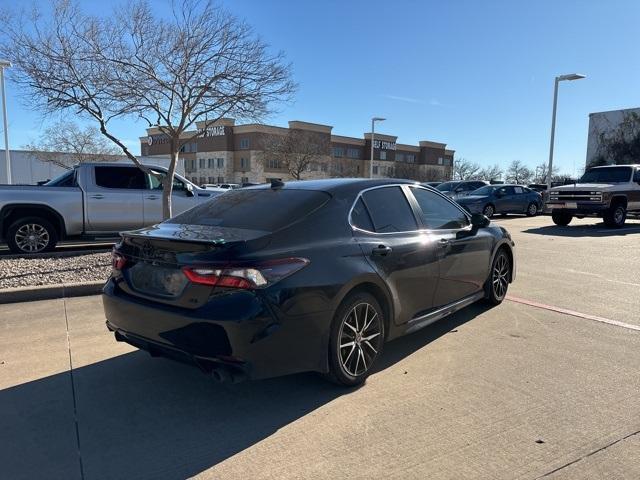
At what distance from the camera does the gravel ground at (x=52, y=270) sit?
6.67 meters

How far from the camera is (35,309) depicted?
233 inches

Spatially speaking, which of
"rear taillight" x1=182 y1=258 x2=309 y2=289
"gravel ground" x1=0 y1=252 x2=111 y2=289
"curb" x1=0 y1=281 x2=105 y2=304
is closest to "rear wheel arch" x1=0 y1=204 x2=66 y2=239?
"gravel ground" x1=0 y1=252 x2=111 y2=289

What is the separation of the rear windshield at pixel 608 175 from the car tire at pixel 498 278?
42.5 ft

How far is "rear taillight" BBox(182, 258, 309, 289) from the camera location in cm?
312

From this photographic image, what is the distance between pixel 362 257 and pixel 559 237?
37.3ft

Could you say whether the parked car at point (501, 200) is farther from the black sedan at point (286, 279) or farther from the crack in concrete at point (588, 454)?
the crack in concrete at point (588, 454)

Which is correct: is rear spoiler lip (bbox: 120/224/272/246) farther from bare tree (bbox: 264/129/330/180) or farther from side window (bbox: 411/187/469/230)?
bare tree (bbox: 264/129/330/180)

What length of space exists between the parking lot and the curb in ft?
2.69

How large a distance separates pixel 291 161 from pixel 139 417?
53589 mm

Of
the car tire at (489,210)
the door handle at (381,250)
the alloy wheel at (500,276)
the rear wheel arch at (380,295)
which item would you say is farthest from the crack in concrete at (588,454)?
the car tire at (489,210)

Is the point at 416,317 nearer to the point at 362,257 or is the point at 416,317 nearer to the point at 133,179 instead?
the point at 362,257

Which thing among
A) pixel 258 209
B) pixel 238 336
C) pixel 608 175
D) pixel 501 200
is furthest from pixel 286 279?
pixel 501 200

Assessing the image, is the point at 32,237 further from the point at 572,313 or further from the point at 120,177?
the point at 572,313

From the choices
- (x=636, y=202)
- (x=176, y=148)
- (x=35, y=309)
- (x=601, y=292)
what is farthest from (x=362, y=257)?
(x=636, y=202)
